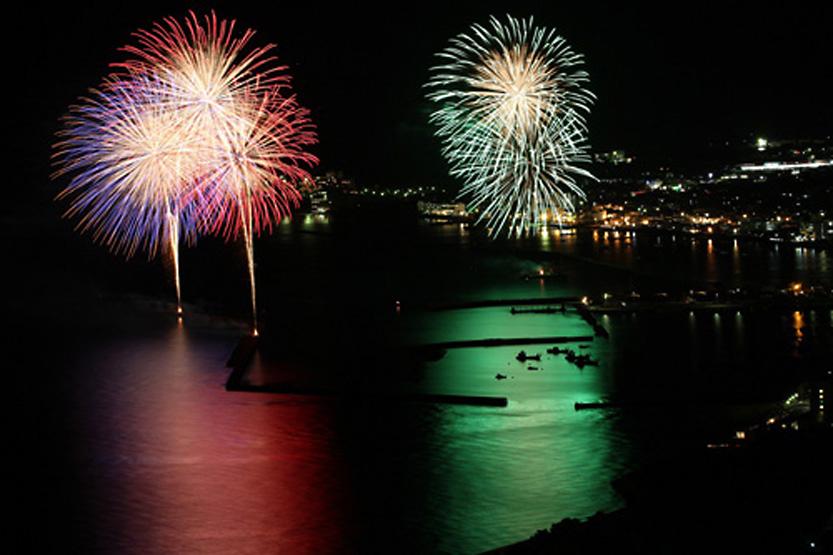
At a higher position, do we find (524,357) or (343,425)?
(524,357)

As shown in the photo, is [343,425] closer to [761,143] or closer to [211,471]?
[211,471]

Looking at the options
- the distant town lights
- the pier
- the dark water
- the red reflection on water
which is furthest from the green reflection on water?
the distant town lights

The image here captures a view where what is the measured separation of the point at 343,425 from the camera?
8.11 meters

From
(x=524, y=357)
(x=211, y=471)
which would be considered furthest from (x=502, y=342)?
(x=211, y=471)

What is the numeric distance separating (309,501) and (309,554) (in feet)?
2.42

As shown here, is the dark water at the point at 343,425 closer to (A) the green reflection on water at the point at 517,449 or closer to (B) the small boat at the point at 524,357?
(A) the green reflection on water at the point at 517,449

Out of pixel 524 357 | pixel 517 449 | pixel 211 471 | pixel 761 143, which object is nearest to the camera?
pixel 211 471

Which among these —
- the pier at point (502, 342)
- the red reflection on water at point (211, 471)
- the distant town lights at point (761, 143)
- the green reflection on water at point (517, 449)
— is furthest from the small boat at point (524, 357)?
the distant town lights at point (761, 143)

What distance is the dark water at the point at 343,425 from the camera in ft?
20.2

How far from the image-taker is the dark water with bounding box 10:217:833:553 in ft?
20.2

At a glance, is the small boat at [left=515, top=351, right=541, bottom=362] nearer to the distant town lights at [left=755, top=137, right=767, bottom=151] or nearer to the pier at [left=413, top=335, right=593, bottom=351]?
the pier at [left=413, top=335, right=593, bottom=351]

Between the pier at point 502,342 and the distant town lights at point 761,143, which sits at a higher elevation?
the distant town lights at point 761,143

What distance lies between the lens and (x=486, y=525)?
6074mm

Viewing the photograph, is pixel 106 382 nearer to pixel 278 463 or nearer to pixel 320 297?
pixel 278 463
